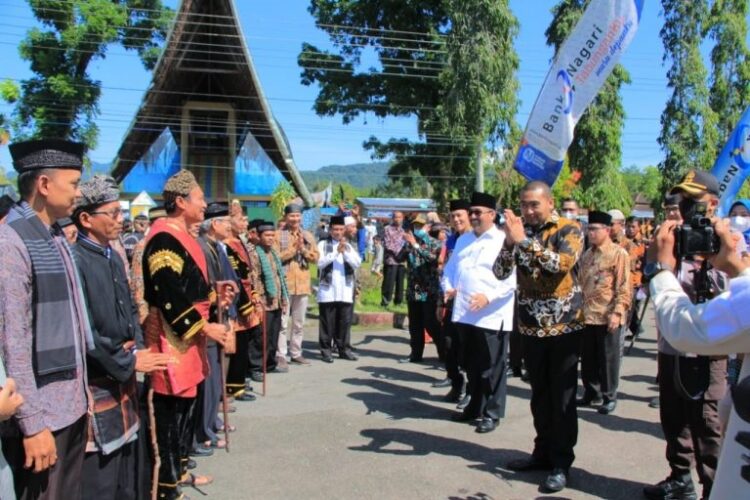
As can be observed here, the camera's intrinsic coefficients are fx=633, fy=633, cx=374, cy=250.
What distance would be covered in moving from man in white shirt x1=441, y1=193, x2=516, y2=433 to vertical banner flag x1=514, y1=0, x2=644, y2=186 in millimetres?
1043

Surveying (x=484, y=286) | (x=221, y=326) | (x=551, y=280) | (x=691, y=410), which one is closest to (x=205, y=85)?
(x=484, y=286)

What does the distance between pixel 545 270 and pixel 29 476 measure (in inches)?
127

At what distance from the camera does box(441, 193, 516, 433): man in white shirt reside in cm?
582

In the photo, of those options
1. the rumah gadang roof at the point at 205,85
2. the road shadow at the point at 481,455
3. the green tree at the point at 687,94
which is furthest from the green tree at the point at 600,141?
the road shadow at the point at 481,455

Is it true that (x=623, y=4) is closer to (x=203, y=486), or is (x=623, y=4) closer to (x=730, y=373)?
(x=730, y=373)

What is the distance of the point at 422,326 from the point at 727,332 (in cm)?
682

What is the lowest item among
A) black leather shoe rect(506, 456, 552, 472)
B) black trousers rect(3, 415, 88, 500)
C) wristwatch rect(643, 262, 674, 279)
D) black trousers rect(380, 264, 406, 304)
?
black leather shoe rect(506, 456, 552, 472)

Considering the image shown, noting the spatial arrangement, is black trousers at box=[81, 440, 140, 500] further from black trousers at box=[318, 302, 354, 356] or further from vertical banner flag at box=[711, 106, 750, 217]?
A: vertical banner flag at box=[711, 106, 750, 217]

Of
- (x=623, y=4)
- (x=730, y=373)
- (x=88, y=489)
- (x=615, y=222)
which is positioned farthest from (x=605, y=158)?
(x=88, y=489)

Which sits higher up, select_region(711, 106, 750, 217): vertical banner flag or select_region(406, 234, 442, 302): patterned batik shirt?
select_region(711, 106, 750, 217): vertical banner flag

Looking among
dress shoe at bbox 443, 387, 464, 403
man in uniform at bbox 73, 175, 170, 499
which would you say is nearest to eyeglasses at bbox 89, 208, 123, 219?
man in uniform at bbox 73, 175, 170, 499

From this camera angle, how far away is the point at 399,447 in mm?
5383

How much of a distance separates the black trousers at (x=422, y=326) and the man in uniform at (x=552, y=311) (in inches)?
139

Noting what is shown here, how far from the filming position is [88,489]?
10.8 feet
